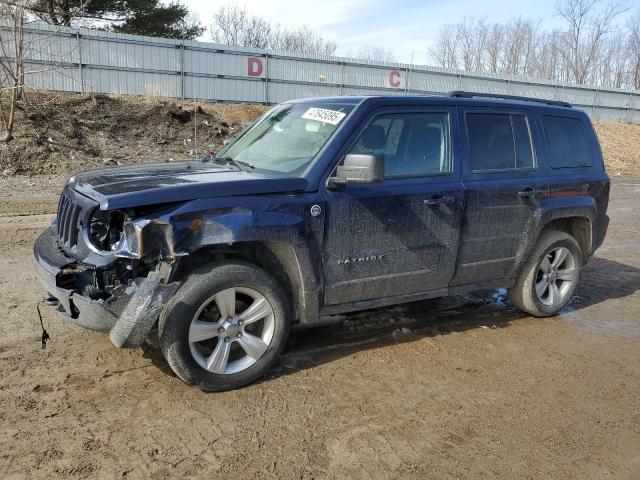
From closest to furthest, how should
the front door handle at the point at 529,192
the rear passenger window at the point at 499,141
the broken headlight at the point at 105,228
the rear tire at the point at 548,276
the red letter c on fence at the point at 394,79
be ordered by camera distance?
the broken headlight at the point at 105,228
the rear passenger window at the point at 499,141
the front door handle at the point at 529,192
the rear tire at the point at 548,276
the red letter c on fence at the point at 394,79

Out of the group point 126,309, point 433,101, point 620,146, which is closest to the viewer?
A: point 126,309

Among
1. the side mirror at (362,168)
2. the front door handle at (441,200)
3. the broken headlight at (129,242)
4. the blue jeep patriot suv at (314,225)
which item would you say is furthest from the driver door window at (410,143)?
the broken headlight at (129,242)

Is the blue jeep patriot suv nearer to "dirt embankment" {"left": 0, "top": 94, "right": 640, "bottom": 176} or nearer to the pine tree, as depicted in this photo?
"dirt embankment" {"left": 0, "top": 94, "right": 640, "bottom": 176}

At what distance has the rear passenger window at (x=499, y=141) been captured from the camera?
4.86 m

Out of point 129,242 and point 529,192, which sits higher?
point 529,192

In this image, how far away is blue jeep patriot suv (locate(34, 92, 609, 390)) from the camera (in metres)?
3.55

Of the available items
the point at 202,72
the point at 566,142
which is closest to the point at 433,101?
the point at 566,142

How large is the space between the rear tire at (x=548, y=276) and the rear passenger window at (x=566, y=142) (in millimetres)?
696

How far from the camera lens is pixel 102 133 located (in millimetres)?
15914

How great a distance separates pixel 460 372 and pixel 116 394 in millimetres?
2431

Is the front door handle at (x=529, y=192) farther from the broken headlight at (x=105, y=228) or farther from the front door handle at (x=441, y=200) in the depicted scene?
the broken headlight at (x=105, y=228)

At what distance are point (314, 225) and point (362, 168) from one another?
0.51m

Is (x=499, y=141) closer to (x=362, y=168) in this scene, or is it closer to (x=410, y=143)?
(x=410, y=143)

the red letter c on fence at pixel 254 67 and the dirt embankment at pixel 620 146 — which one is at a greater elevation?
the red letter c on fence at pixel 254 67
